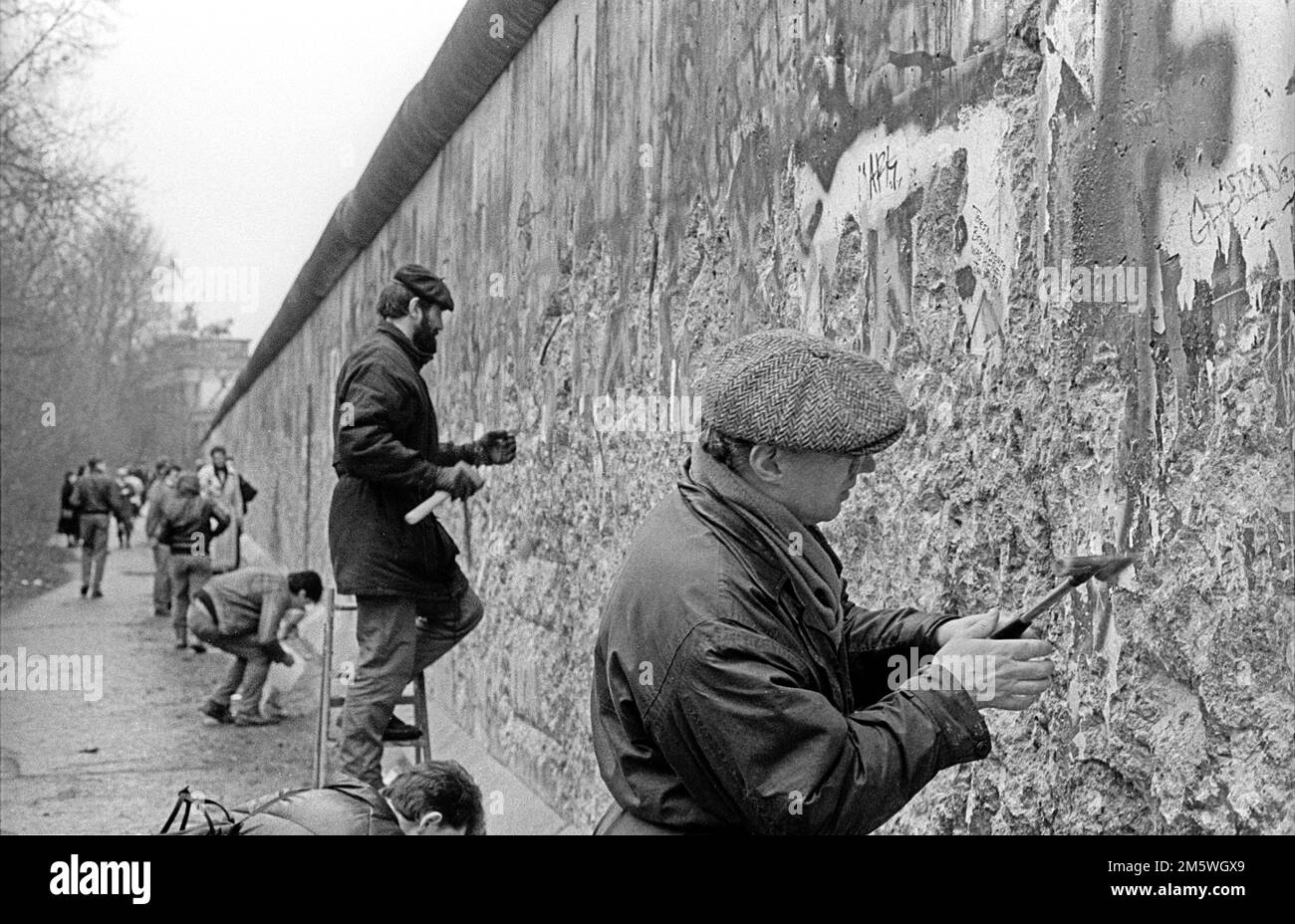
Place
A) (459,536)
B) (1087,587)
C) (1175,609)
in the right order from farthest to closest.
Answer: (459,536) → (1087,587) → (1175,609)

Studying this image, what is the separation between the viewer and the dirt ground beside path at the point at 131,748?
23.5ft

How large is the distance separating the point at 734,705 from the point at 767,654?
3.2 inches

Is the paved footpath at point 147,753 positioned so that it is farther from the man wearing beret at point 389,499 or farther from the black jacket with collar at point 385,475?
the black jacket with collar at point 385,475

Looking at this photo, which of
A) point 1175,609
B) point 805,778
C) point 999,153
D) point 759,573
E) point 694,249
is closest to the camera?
point 805,778

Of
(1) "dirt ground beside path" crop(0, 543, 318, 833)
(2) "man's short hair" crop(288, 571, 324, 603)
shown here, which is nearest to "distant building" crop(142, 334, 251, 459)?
(1) "dirt ground beside path" crop(0, 543, 318, 833)

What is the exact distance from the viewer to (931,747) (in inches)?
84.2

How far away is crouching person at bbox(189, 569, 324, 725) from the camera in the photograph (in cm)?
930

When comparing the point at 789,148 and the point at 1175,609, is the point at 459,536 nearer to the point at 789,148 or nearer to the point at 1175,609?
the point at 789,148

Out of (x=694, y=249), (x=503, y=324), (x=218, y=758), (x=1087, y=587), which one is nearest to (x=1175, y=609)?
(x=1087, y=587)

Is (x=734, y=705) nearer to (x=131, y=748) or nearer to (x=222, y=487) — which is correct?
(x=131, y=748)
